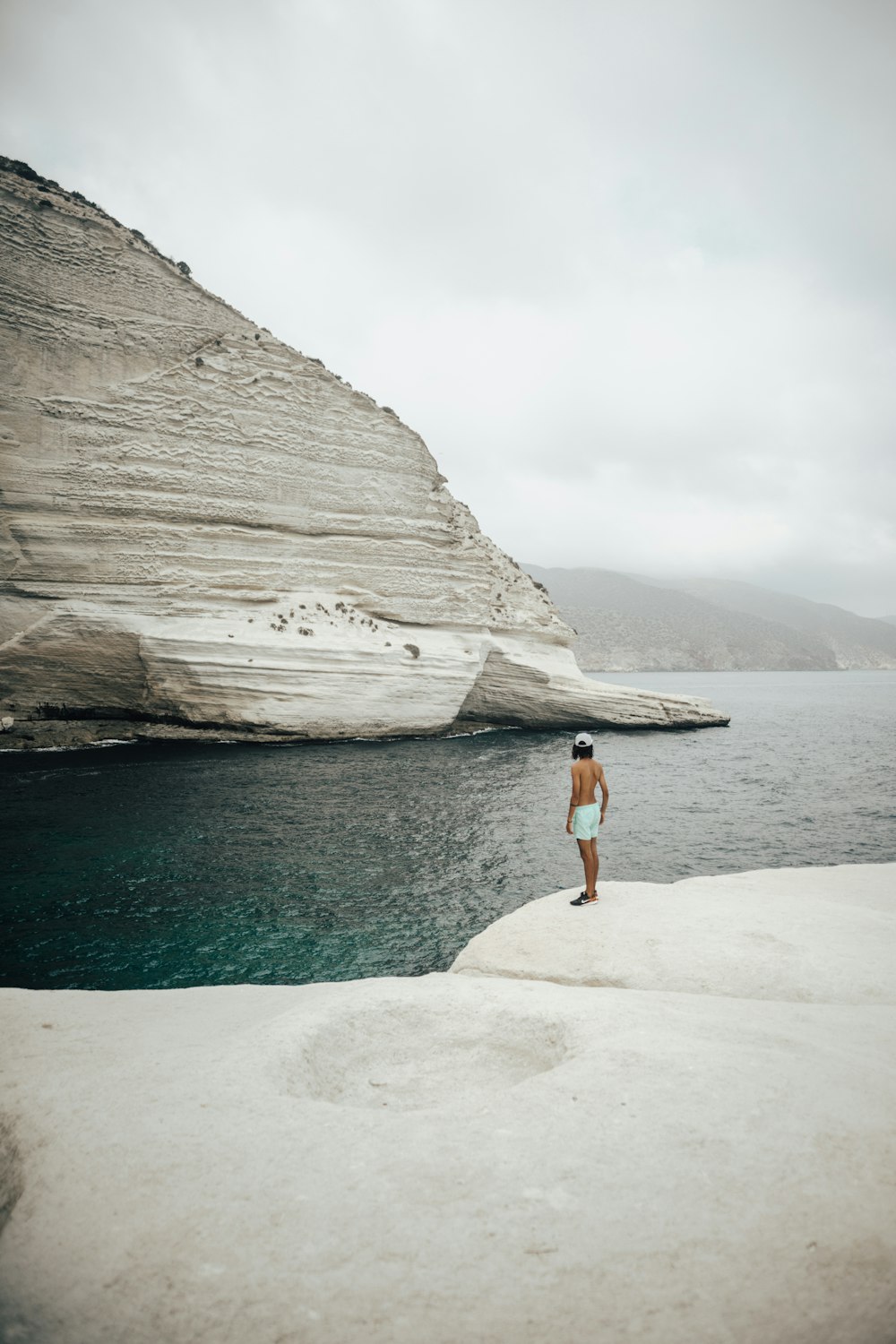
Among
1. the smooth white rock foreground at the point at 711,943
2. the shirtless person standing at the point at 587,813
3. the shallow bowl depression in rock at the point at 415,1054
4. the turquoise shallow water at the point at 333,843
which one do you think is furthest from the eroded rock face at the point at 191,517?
the shallow bowl depression in rock at the point at 415,1054

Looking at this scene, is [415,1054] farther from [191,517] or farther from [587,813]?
[191,517]

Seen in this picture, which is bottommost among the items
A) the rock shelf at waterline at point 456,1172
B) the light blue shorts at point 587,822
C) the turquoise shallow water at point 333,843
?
the turquoise shallow water at point 333,843

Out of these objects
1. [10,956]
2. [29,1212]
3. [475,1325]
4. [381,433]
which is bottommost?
[10,956]

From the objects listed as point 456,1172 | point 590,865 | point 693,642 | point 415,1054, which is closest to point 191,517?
point 590,865

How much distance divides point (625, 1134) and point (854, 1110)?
1.00 meters

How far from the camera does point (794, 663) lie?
147375 millimetres

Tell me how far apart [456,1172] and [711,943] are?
3830 mm

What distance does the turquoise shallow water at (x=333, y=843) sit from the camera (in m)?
7.57

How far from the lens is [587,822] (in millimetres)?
6828

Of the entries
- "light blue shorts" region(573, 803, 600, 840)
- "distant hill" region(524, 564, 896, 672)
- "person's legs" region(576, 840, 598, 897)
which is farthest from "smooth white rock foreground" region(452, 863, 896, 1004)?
"distant hill" region(524, 564, 896, 672)

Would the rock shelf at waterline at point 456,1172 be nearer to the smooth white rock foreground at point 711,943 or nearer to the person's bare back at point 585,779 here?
the smooth white rock foreground at point 711,943

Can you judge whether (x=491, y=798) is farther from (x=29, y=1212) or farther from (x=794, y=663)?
(x=794, y=663)

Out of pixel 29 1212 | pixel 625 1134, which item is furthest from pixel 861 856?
pixel 29 1212

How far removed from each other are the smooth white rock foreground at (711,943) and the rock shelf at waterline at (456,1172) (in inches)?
31.1
